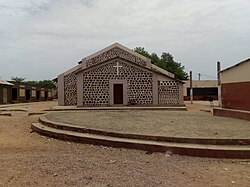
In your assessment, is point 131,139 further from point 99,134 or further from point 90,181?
point 90,181

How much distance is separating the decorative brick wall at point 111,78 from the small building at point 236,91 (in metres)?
10.4

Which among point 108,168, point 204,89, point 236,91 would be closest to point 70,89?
point 236,91

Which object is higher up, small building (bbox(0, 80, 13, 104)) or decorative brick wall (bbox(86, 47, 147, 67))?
decorative brick wall (bbox(86, 47, 147, 67))

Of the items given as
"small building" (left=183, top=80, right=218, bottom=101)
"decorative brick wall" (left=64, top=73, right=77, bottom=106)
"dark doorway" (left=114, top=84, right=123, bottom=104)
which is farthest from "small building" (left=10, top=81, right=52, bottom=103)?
"small building" (left=183, top=80, right=218, bottom=101)

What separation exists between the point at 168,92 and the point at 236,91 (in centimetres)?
1195

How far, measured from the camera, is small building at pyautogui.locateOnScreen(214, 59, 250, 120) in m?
13.6

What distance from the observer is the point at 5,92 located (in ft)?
132

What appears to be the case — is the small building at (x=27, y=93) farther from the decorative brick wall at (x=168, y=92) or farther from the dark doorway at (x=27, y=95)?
the decorative brick wall at (x=168, y=92)

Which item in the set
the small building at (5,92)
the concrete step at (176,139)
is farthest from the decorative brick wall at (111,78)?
the small building at (5,92)

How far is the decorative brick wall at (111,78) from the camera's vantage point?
1022 inches

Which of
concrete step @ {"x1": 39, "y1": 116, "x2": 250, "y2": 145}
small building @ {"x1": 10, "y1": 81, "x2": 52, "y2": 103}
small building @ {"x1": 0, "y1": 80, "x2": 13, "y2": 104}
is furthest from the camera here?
small building @ {"x1": 10, "y1": 81, "x2": 52, "y2": 103}

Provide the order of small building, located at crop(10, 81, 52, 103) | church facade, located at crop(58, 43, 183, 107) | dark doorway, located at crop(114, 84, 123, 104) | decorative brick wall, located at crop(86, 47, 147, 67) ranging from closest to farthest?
church facade, located at crop(58, 43, 183, 107), dark doorway, located at crop(114, 84, 123, 104), decorative brick wall, located at crop(86, 47, 147, 67), small building, located at crop(10, 81, 52, 103)

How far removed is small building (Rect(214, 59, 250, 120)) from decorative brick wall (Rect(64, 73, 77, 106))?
15.2 meters

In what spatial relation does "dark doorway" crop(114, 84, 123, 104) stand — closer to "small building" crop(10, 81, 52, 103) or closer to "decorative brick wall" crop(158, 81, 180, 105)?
"decorative brick wall" crop(158, 81, 180, 105)
